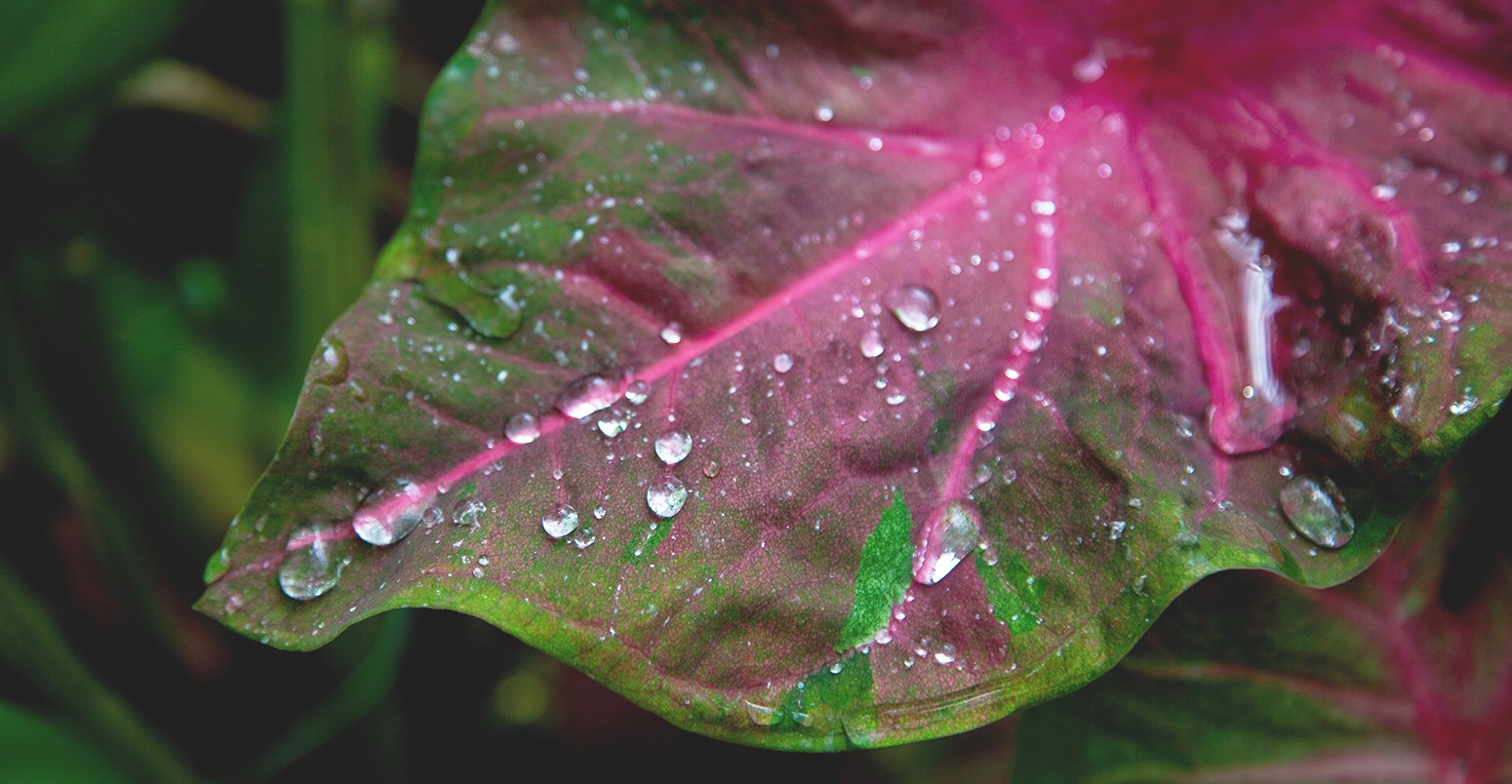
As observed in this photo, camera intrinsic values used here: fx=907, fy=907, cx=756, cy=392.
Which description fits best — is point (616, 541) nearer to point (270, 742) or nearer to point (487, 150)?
point (487, 150)

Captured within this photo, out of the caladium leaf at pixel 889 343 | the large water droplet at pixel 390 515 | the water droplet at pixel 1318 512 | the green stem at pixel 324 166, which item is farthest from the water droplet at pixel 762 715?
the green stem at pixel 324 166

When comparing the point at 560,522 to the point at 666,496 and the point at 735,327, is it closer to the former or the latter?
the point at 666,496

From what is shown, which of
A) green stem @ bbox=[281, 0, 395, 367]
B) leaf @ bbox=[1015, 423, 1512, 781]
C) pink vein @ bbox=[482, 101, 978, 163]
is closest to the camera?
pink vein @ bbox=[482, 101, 978, 163]

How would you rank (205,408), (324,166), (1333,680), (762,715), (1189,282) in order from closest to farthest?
(762,715) → (1189,282) → (1333,680) → (324,166) → (205,408)

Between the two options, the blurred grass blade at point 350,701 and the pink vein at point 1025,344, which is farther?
the blurred grass blade at point 350,701

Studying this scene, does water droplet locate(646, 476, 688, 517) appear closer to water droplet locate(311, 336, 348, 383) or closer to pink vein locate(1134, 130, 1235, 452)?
water droplet locate(311, 336, 348, 383)

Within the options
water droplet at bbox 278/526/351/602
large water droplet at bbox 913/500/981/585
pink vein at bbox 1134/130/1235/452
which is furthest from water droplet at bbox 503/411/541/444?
pink vein at bbox 1134/130/1235/452

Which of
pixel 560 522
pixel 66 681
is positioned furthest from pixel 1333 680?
pixel 66 681

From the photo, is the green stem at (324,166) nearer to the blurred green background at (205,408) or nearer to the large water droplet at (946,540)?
the blurred green background at (205,408)
